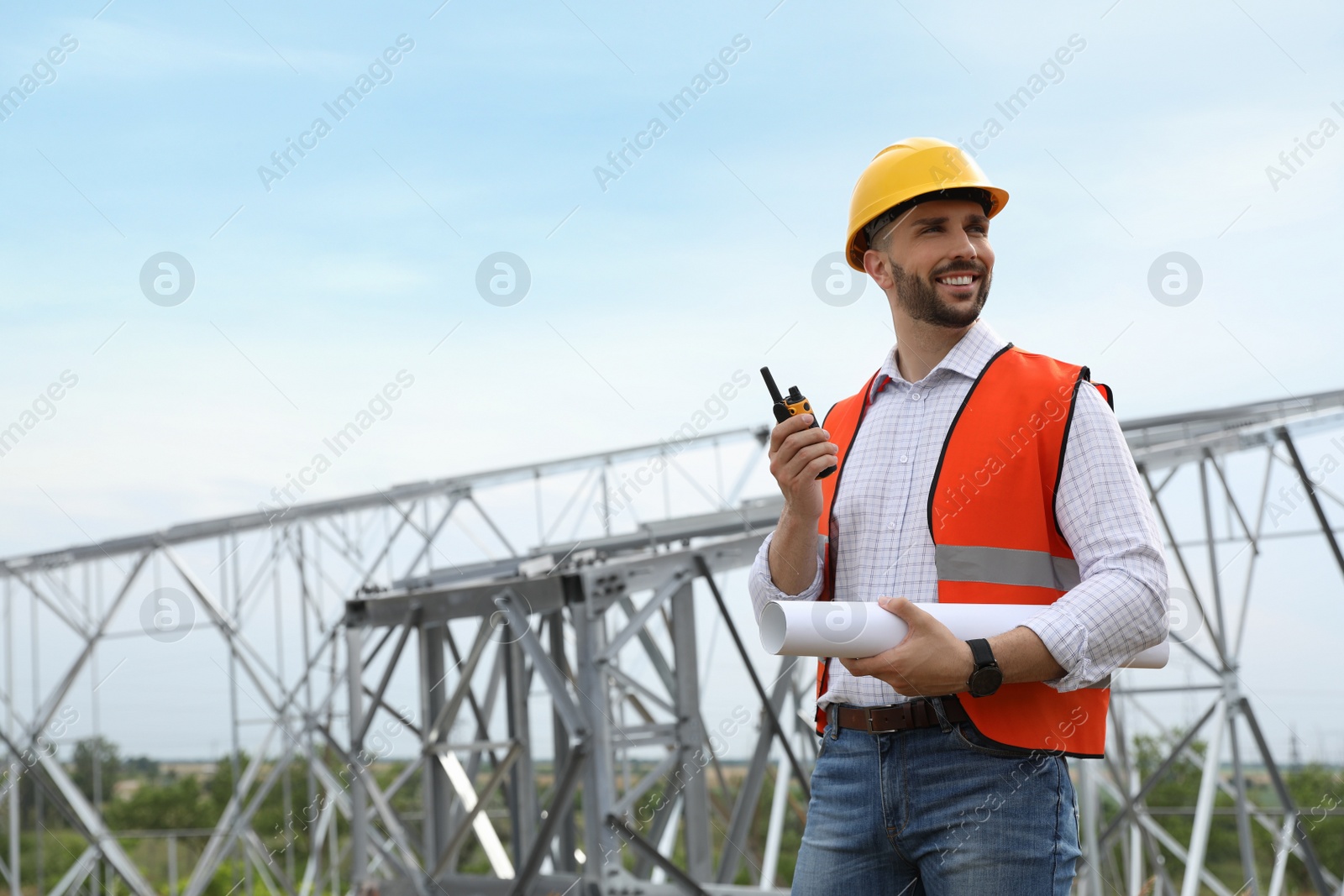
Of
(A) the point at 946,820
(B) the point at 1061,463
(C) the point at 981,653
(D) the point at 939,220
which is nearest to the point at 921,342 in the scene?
(D) the point at 939,220

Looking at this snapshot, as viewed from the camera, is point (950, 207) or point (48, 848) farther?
point (48, 848)

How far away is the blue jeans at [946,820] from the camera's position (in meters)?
2.21

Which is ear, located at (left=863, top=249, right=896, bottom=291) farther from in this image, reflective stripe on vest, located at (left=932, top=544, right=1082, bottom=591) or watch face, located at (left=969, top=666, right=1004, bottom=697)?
watch face, located at (left=969, top=666, right=1004, bottom=697)

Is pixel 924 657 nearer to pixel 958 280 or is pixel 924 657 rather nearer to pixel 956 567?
pixel 956 567

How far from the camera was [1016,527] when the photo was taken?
7.54 ft

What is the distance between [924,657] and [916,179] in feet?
3.19

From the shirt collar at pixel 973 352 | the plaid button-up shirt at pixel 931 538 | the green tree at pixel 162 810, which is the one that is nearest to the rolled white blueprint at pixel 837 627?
the plaid button-up shirt at pixel 931 538

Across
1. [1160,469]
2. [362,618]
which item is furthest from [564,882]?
[1160,469]

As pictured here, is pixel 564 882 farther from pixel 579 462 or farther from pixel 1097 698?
pixel 1097 698

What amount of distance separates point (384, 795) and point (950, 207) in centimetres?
975

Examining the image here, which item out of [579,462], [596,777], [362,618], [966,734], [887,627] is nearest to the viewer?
[887,627]

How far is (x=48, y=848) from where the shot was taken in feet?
146

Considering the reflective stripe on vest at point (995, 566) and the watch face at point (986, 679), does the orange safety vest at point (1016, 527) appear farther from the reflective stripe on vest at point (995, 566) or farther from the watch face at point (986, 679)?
the watch face at point (986, 679)

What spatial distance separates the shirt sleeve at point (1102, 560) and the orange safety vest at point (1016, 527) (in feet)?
0.12
